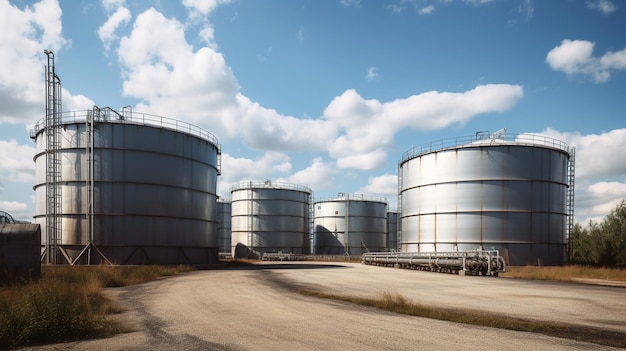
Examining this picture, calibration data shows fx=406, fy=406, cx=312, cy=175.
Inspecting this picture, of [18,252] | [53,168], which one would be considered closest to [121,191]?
[53,168]

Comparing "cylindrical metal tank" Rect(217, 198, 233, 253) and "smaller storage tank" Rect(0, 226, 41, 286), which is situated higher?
"smaller storage tank" Rect(0, 226, 41, 286)

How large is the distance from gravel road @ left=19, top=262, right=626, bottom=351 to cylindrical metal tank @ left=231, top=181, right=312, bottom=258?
123 feet

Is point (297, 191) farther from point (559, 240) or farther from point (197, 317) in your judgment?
point (197, 317)

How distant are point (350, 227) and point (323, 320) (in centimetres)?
5272

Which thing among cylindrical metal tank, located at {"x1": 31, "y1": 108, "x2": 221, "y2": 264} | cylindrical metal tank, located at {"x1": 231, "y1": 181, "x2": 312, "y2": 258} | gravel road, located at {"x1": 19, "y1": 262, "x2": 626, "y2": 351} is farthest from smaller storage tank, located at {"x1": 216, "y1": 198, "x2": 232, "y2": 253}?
gravel road, located at {"x1": 19, "y1": 262, "x2": 626, "y2": 351}

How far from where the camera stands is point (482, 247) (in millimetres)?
31641

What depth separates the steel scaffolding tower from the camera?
27.8 metres

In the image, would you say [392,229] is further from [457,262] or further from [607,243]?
[457,262]

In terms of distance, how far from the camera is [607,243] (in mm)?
32625

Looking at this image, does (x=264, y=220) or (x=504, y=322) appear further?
(x=264, y=220)

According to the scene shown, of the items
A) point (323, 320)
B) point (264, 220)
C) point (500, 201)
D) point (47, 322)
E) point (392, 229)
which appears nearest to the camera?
point (47, 322)

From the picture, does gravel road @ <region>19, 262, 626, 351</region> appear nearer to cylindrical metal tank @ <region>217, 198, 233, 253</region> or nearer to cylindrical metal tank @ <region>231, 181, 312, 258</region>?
cylindrical metal tank @ <region>231, 181, 312, 258</region>

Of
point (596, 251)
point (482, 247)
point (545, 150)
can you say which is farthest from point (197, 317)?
point (596, 251)

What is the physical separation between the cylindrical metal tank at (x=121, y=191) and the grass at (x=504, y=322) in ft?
72.1
